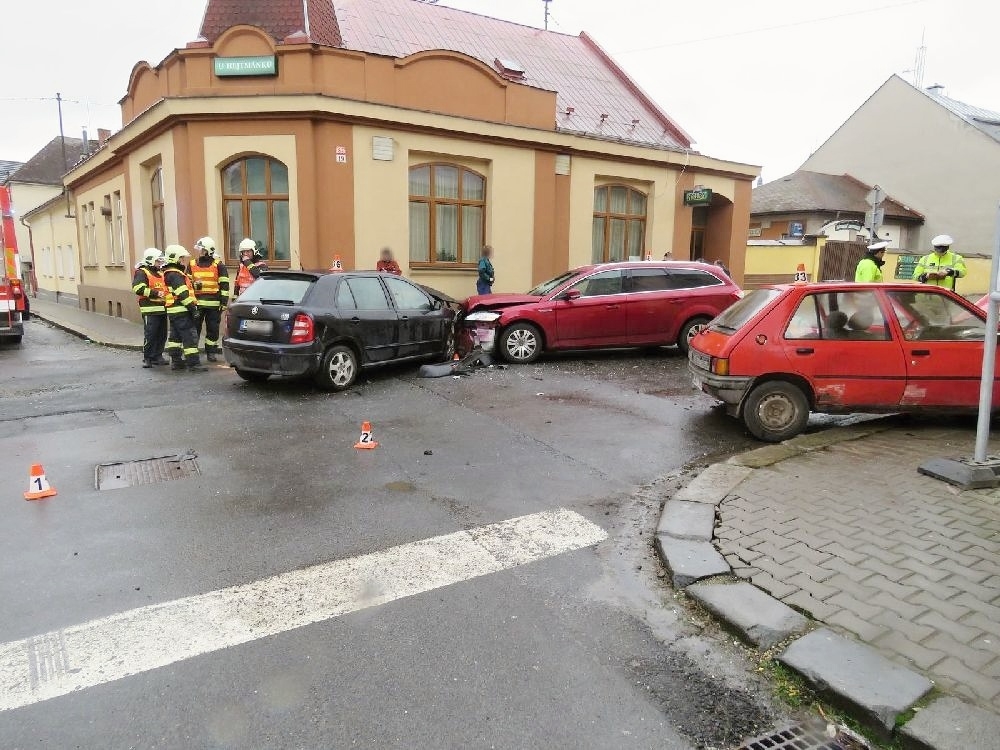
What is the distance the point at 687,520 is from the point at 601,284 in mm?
7073

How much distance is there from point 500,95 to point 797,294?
11.0 metres

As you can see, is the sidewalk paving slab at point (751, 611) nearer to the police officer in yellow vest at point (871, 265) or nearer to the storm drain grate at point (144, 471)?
the storm drain grate at point (144, 471)

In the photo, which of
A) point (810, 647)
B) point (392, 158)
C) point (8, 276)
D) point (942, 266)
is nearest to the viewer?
point (810, 647)

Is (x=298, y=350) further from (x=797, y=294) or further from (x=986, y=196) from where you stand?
(x=986, y=196)

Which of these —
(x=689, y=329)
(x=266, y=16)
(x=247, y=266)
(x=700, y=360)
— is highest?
(x=266, y=16)

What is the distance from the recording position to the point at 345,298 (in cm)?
897

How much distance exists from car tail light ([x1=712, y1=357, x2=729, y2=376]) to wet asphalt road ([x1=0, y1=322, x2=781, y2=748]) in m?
0.69

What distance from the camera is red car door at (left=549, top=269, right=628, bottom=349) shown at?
1089cm

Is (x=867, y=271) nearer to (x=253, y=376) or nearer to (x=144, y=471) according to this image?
(x=253, y=376)

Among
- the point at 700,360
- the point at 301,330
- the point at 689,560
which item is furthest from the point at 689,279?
the point at 689,560

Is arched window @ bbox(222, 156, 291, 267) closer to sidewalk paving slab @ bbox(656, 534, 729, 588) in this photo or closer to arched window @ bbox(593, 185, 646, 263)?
arched window @ bbox(593, 185, 646, 263)

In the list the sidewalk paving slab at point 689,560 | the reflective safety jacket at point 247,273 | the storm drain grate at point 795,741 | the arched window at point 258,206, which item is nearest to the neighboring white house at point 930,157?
the arched window at point 258,206

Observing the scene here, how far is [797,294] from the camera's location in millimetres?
6645

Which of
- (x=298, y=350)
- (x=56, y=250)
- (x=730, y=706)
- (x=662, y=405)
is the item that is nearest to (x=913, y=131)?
(x=662, y=405)
